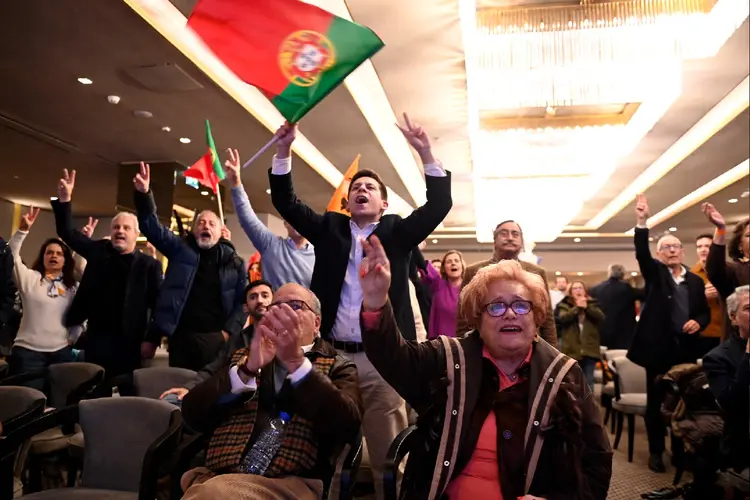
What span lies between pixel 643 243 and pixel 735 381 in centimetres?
145

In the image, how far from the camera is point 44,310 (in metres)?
3.65

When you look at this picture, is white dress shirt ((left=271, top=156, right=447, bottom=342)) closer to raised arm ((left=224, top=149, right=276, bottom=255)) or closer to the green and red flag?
raised arm ((left=224, top=149, right=276, bottom=255))

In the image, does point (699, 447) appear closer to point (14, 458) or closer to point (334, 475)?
point (334, 475)

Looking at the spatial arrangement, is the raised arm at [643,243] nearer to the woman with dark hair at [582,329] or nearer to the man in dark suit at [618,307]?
the man in dark suit at [618,307]

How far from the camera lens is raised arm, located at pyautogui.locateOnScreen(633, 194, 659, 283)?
369cm

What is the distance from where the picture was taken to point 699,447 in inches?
111

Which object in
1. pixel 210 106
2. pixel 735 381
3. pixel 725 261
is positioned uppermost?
pixel 210 106

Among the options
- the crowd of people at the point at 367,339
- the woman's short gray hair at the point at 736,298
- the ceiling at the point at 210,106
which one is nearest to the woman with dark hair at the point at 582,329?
the crowd of people at the point at 367,339

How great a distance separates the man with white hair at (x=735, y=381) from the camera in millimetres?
2377

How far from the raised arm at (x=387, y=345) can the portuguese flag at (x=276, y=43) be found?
1038 mm

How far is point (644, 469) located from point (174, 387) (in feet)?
10.3

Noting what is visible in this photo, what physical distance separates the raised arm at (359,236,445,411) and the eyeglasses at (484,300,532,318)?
0.20 metres

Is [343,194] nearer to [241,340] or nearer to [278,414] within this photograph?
[241,340]

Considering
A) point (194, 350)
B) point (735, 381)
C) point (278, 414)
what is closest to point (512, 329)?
point (278, 414)
